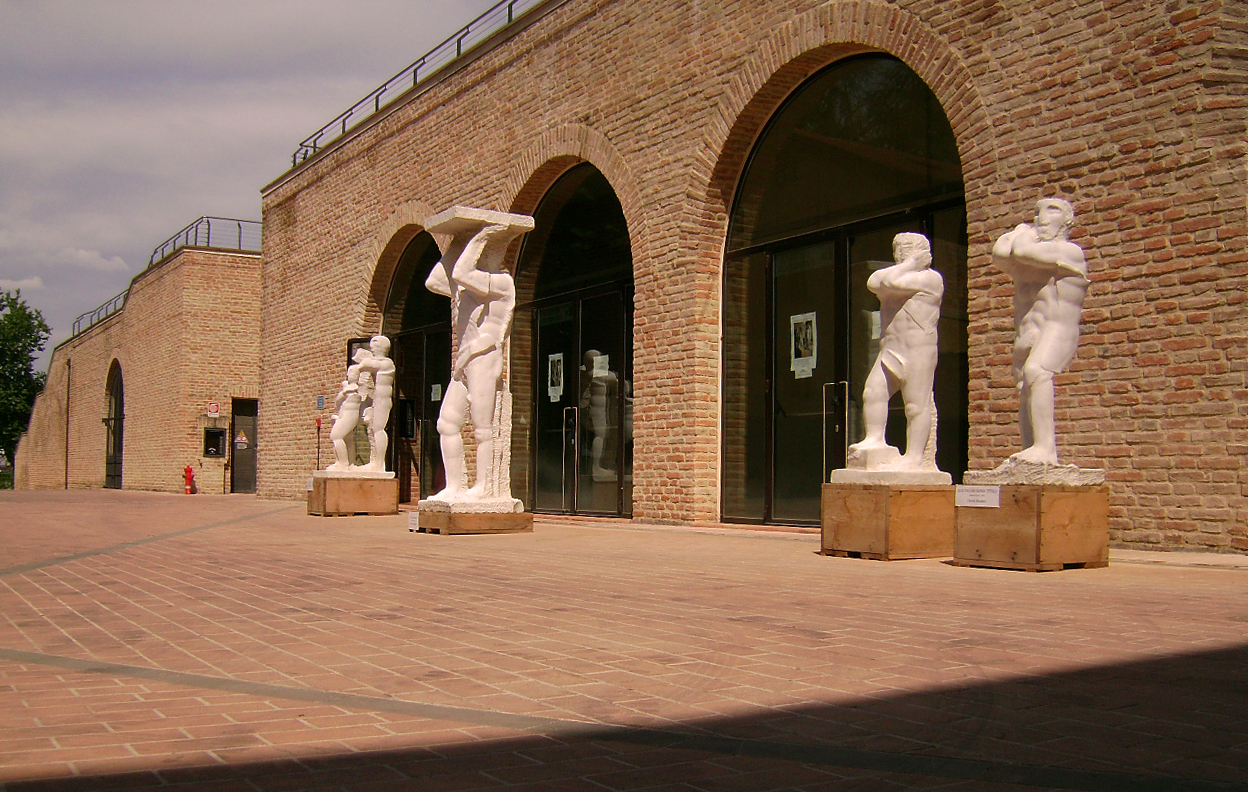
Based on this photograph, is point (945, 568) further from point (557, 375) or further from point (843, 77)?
point (557, 375)

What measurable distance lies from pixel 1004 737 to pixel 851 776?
1.90 feet

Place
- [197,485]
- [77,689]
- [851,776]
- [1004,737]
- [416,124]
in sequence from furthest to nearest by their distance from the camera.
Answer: [197,485] → [416,124] → [77,689] → [1004,737] → [851,776]

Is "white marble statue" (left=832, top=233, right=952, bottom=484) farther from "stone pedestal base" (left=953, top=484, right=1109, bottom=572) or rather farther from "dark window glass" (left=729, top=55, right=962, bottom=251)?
"dark window glass" (left=729, top=55, right=962, bottom=251)

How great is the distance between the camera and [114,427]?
132ft

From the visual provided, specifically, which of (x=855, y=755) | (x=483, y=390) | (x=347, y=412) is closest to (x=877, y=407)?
(x=483, y=390)

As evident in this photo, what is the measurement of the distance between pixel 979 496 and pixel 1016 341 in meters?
1.11

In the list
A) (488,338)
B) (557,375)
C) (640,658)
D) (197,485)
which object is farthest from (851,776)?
(197,485)

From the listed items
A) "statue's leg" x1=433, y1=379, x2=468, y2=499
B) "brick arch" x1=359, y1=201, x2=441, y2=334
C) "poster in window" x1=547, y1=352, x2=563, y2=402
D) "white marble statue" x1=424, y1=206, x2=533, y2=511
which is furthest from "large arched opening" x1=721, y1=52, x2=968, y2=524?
"brick arch" x1=359, y1=201, x2=441, y2=334

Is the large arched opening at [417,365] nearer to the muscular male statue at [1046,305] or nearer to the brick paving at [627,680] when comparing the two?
the brick paving at [627,680]

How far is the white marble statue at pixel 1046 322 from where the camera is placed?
7371 millimetres

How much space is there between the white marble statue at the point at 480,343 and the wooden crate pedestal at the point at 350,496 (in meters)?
4.95

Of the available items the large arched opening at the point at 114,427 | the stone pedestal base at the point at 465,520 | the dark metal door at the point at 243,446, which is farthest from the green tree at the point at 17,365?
the stone pedestal base at the point at 465,520

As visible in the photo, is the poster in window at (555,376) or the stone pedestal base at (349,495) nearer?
the stone pedestal base at (349,495)

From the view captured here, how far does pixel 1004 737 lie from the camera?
305cm
